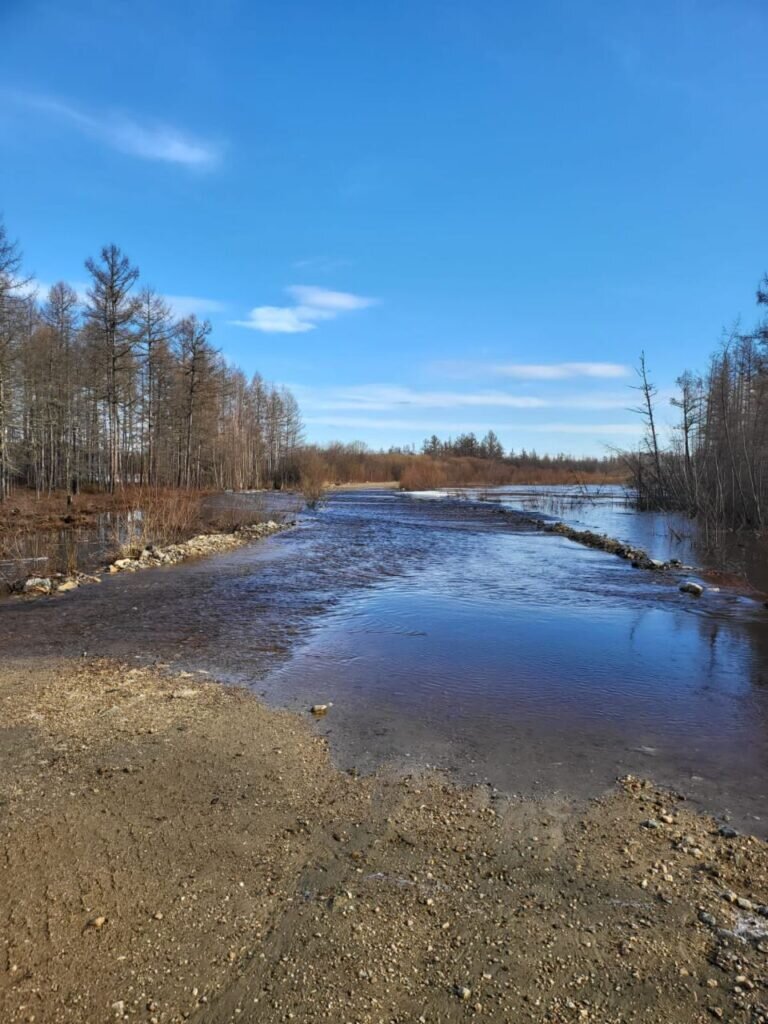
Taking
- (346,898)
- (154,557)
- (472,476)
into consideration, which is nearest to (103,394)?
(154,557)

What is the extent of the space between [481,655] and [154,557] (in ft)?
35.4

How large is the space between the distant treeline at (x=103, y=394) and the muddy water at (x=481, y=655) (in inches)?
839

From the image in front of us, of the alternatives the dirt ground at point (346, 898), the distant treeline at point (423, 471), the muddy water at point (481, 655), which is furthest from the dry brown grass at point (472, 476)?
the dirt ground at point (346, 898)

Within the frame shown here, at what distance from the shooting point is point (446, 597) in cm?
1252

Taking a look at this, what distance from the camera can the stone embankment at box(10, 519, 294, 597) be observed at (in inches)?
485

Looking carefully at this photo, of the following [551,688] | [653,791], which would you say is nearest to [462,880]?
[653,791]

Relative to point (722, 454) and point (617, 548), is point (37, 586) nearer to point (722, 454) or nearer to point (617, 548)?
point (617, 548)

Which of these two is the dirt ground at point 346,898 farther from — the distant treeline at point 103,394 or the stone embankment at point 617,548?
the distant treeline at point 103,394

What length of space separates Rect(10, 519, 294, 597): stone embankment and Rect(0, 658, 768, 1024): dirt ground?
27.1 ft

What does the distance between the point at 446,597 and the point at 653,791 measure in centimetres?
796

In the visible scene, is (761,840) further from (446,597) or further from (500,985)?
(446,597)

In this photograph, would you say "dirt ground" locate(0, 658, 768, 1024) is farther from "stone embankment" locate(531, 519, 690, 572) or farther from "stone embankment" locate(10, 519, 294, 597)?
"stone embankment" locate(531, 519, 690, 572)

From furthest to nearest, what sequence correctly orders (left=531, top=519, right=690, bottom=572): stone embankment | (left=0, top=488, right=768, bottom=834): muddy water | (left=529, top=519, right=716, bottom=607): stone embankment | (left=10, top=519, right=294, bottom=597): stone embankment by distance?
(left=531, top=519, right=690, bottom=572): stone embankment
(left=529, top=519, right=716, bottom=607): stone embankment
(left=10, top=519, right=294, bottom=597): stone embankment
(left=0, top=488, right=768, bottom=834): muddy water

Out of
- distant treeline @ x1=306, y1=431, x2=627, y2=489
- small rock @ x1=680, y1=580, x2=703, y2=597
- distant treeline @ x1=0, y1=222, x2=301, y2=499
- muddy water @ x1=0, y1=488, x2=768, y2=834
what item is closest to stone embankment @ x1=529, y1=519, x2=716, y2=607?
small rock @ x1=680, y1=580, x2=703, y2=597
